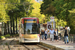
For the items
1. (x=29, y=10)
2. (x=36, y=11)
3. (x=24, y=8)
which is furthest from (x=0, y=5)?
(x=36, y=11)

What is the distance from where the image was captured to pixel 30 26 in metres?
24.5

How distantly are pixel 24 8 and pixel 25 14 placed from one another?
301 cm

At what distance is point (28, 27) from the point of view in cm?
2452

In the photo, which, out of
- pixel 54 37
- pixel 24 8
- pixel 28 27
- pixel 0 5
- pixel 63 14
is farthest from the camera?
pixel 24 8

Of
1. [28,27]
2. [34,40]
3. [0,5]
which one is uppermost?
[0,5]

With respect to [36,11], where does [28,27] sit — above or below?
below

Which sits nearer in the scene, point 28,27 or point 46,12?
point 28,27

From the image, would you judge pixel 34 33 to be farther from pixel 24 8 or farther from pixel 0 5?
pixel 24 8

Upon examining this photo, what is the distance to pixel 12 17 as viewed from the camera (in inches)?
2288

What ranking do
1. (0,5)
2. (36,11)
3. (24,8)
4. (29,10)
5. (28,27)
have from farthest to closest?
(36,11)
(29,10)
(24,8)
(0,5)
(28,27)

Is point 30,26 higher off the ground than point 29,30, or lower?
higher

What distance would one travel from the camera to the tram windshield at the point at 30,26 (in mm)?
24517

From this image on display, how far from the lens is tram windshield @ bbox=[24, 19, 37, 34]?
24.5 meters

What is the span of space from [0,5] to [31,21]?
40.6 feet
